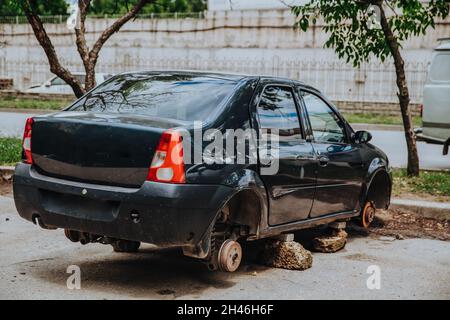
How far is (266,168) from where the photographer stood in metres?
5.50

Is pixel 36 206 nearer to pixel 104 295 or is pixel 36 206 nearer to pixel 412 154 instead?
pixel 104 295

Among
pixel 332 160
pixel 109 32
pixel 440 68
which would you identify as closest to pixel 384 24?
pixel 440 68

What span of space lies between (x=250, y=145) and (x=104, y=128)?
110 centimetres

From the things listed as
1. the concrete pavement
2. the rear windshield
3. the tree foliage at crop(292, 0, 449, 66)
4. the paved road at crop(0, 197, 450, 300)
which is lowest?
the paved road at crop(0, 197, 450, 300)

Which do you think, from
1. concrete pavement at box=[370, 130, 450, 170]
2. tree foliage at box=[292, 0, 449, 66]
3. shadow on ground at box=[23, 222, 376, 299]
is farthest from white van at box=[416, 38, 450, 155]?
shadow on ground at box=[23, 222, 376, 299]

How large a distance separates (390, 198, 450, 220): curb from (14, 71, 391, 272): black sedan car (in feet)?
6.97

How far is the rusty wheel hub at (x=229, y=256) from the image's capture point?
17.3 ft

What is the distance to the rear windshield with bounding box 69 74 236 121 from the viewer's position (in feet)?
17.6

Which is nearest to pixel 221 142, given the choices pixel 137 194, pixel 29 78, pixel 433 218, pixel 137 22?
pixel 137 194

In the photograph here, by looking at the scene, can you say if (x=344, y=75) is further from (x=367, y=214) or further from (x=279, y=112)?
(x=279, y=112)

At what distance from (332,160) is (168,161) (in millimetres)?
2093

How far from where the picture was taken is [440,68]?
12680 mm

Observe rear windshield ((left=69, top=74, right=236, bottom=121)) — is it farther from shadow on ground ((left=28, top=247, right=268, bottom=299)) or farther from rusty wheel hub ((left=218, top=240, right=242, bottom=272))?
shadow on ground ((left=28, top=247, right=268, bottom=299))

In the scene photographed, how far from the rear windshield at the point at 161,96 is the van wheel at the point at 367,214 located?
8.00 feet
